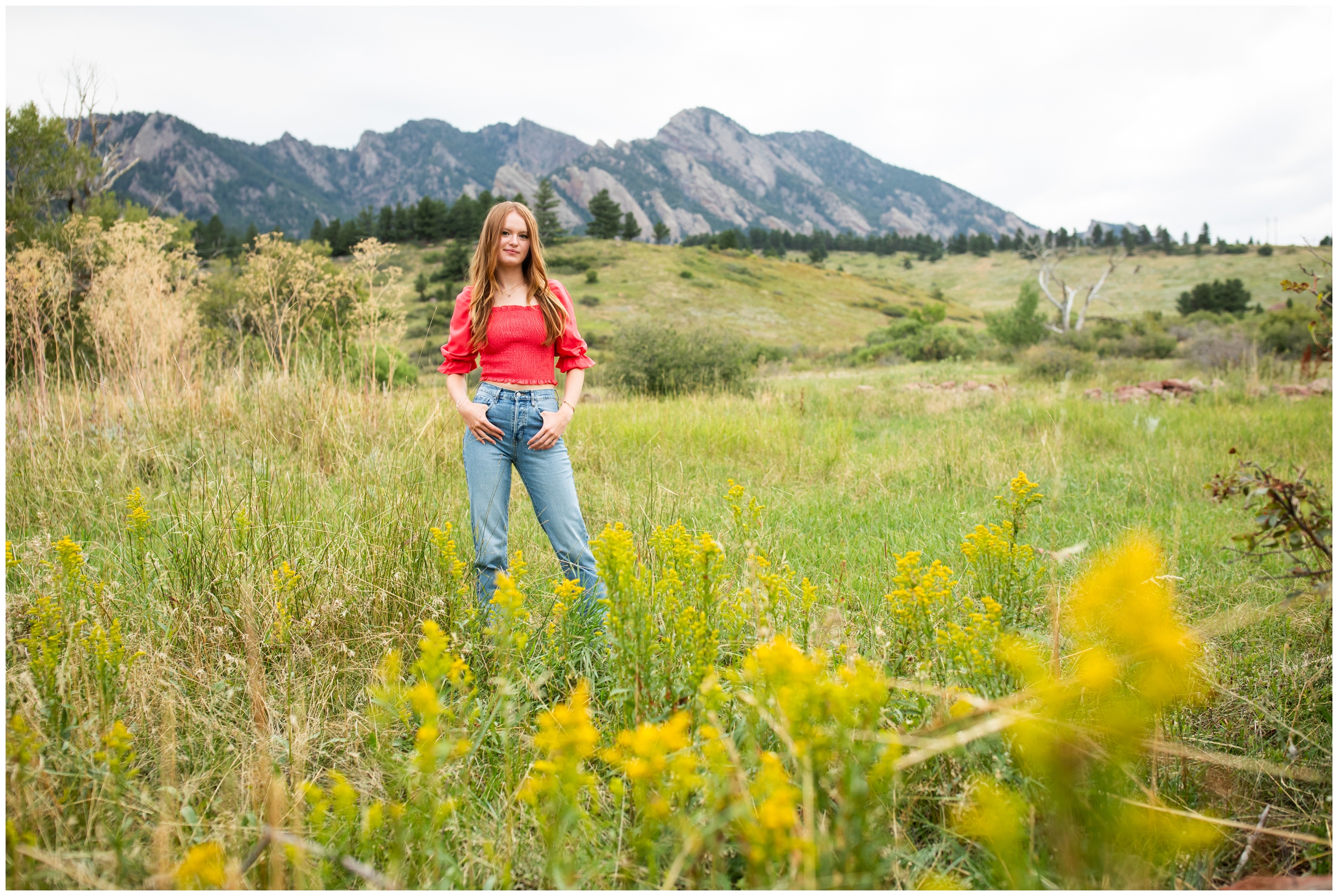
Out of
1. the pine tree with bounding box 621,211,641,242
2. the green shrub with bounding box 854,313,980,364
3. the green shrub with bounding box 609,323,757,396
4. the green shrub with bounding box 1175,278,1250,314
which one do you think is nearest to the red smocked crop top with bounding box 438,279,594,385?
the green shrub with bounding box 609,323,757,396

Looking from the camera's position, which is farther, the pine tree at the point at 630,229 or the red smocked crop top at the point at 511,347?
the pine tree at the point at 630,229

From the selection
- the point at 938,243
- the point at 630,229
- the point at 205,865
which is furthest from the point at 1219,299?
the point at 938,243

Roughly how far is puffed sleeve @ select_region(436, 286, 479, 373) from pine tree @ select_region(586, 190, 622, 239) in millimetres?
56488

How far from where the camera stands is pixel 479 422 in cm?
271

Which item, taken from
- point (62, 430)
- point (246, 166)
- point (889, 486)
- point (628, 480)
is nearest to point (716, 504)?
point (628, 480)

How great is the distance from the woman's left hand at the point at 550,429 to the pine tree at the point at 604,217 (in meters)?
56.9

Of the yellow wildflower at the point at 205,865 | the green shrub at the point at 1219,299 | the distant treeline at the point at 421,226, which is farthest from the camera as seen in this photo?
the distant treeline at the point at 421,226

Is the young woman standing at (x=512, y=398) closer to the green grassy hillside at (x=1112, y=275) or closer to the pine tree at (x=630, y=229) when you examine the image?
the green grassy hillside at (x=1112, y=275)

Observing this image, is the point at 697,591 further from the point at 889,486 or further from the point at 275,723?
the point at 889,486

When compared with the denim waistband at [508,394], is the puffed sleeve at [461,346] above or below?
above

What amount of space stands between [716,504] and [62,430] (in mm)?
4635

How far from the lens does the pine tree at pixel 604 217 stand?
55.9 m

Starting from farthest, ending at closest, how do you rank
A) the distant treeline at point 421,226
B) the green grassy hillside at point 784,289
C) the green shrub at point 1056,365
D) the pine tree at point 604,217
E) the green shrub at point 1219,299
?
the pine tree at point 604,217
the distant treeline at point 421,226
the green shrub at point 1219,299
the green grassy hillside at point 784,289
the green shrub at point 1056,365

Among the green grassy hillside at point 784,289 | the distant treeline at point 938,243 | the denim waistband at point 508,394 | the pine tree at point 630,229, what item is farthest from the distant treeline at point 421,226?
the denim waistband at point 508,394
